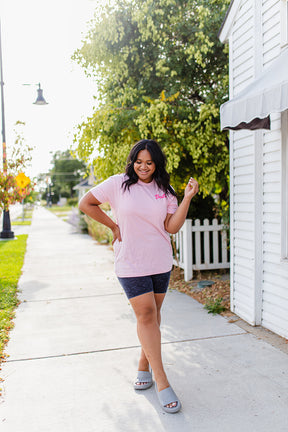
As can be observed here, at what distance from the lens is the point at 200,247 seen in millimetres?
7523

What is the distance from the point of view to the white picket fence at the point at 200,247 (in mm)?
7320

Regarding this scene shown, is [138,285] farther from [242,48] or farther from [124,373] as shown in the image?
[242,48]

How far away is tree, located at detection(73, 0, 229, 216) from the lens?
6844 mm

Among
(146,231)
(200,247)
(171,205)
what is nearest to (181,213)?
(171,205)

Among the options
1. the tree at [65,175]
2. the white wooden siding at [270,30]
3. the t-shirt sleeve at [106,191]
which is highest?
the tree at [65,175]

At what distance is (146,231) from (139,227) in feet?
0.19

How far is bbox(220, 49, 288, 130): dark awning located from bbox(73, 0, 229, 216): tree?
8.60 feet

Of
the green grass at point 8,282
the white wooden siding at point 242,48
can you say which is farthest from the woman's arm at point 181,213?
the white wooden siding at point 242,48

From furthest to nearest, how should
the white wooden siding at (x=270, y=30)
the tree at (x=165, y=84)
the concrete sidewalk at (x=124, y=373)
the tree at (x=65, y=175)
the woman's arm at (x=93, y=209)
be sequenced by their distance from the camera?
the tree at (x=65, y=175)
the tree at (x=165, y=84)
the white wooden siding at (x=270, y=30)
the woman's arm at (x=93, y=209)
the concrete sidewalk at (x=124, y=373)

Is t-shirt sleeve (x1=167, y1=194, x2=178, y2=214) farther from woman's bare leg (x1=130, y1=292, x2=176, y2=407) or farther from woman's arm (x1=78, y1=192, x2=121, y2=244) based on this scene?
woman's bare leg (x1=130, y1=292, x2=176, y2=407)

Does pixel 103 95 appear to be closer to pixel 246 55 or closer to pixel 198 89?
pixel 198 89

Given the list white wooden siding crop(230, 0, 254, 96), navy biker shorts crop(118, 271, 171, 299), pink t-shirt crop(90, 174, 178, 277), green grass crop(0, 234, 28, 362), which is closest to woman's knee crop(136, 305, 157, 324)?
navy biker shorts crop(118, 271, 171, 299)

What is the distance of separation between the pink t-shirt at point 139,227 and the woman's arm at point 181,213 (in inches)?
2.4

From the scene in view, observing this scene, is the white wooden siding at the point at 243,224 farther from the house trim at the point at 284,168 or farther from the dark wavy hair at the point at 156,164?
the dark wavy hair at the point at 156,164
